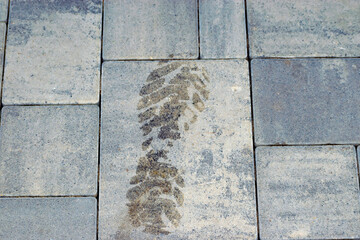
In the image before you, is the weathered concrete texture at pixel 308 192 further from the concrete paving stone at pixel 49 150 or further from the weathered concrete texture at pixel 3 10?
the weathered concrete texture at pixel 3 10

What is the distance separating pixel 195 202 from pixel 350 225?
89 cm

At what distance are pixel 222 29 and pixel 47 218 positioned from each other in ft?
5.00

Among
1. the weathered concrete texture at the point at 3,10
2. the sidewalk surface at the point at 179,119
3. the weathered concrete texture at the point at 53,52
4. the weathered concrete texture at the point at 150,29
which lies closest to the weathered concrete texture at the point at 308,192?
the sidewalk surface at the point at 179,119

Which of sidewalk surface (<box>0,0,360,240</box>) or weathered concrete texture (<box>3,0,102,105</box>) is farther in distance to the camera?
weathered concrete texture (<box>3,0,102,105</box>)

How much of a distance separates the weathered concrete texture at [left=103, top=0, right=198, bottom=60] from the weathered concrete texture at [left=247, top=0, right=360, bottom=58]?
388 millimetres

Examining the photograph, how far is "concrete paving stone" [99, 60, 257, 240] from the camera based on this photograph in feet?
5.78

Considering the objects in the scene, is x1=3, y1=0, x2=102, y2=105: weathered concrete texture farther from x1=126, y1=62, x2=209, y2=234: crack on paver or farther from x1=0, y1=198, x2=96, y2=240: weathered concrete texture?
x1=0, y1=198, x2=96, y2=240: weathered concrete texture

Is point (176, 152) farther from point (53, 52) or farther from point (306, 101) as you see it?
point (53, 52)

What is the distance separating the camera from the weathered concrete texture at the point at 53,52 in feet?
6.12

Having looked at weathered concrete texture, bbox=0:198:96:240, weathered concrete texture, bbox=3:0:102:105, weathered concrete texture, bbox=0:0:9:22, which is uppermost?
weathered concrete texture, bbox=0:0:9:22

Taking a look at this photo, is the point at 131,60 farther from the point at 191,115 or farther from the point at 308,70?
the point at 308,70

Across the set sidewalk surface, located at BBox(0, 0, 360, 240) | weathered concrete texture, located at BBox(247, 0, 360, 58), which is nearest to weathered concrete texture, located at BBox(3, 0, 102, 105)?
sidewalk surface, located at BBox(0, 0, 360, 240)

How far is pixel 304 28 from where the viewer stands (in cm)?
196

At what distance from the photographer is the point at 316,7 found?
A: 1.99 m
